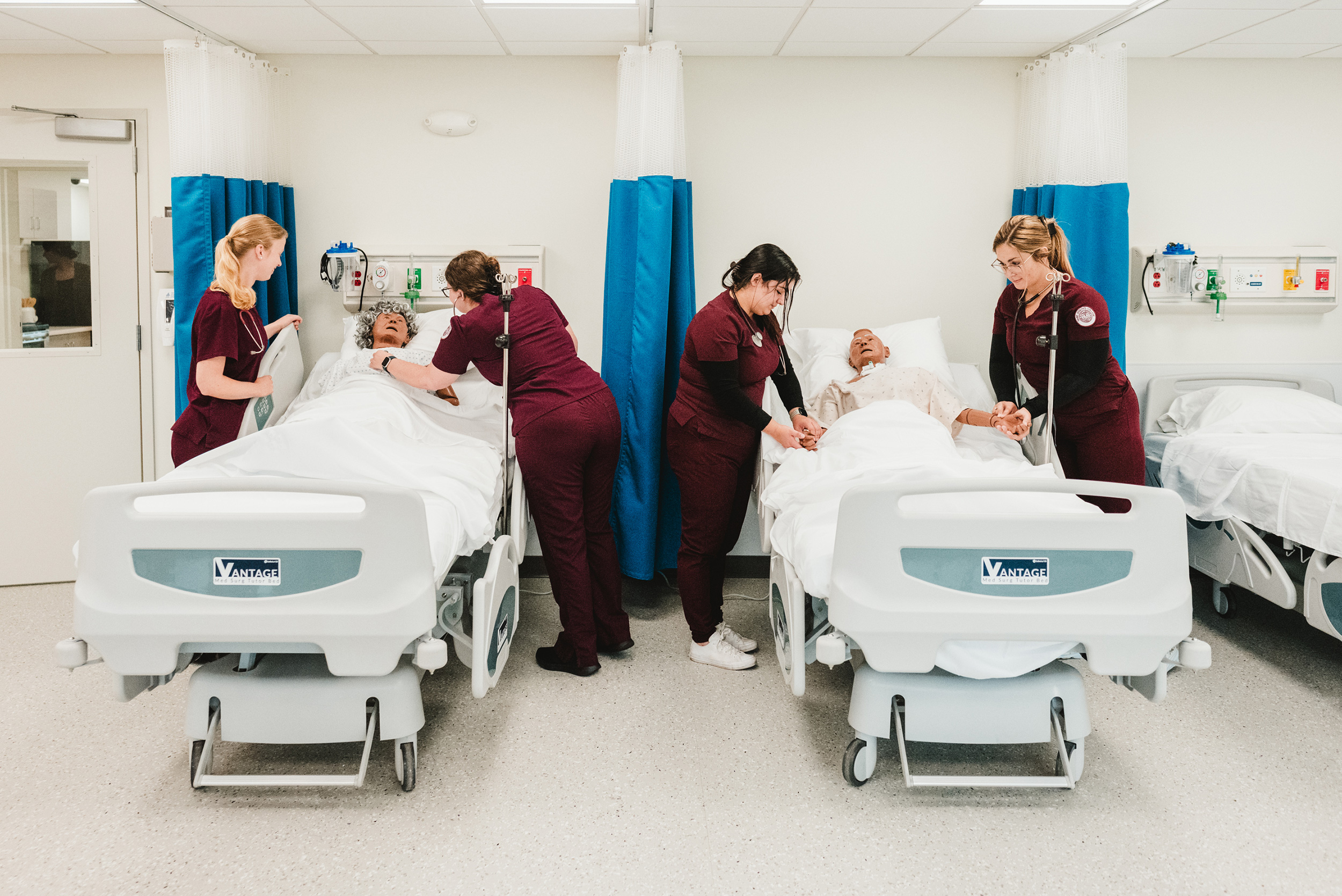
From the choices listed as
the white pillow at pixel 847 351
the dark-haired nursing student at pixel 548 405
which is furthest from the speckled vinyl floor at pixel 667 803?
the white pillow at pixel 847 351

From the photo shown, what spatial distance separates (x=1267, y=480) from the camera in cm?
283

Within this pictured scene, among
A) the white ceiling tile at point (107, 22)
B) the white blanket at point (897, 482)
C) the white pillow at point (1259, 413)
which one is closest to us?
the white blanket at point (897, 482)

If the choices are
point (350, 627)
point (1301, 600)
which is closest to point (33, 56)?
→ point (350, 627)

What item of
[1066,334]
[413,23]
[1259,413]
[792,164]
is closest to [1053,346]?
[1066,334]

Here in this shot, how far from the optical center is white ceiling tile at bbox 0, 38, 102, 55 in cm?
338

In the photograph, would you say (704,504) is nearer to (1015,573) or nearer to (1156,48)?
(1015,573)

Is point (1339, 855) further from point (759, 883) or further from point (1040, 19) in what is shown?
point (1040, 19)

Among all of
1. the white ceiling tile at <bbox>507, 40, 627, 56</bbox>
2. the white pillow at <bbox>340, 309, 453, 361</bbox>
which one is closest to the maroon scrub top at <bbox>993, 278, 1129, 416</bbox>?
the white ceiling tile at <bbox>507, 40, 627, 56</bbox>

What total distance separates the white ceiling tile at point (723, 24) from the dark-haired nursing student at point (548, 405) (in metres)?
1.18

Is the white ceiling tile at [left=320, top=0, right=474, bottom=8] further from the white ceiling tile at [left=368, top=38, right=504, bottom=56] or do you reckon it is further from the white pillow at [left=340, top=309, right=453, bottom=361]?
the white pillow at [left=340, top=309, right=453, bottom=361]

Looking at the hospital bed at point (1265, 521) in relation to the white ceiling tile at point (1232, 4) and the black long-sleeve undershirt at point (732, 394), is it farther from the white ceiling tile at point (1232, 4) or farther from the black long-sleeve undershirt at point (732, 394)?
the black long-sleeve undershirt at point (732, 394)

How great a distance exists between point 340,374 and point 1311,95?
4.14 m

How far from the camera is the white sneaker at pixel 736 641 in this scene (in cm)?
294

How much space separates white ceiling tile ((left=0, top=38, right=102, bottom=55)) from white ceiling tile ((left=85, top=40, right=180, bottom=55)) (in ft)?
0.19
